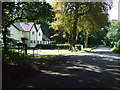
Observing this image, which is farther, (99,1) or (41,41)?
(41,41)

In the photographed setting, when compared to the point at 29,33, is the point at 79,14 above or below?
above

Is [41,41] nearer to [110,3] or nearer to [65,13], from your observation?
[65,13]

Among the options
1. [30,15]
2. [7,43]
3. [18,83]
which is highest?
[30,15]

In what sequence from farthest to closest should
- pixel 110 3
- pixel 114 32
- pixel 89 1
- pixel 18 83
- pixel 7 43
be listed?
pixel 114 32, pixel 110 3, pixel 89 1, pixel 7 43, pixel 18 83

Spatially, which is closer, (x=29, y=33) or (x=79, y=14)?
(x=79, y=14)

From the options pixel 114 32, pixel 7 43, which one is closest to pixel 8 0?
pixel 7 43

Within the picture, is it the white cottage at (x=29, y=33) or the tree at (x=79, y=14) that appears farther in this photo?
the white cottage at (x=29, y=33)

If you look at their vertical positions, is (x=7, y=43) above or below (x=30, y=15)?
below

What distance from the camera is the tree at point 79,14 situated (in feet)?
79.6

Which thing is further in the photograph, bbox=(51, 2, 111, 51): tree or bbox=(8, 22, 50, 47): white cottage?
bbox=(8, 22, 50, 47): white cottage

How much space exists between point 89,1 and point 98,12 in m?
2.43

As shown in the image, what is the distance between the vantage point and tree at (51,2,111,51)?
2426 cm

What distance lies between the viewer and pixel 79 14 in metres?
26.4

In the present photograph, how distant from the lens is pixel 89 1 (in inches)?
937
